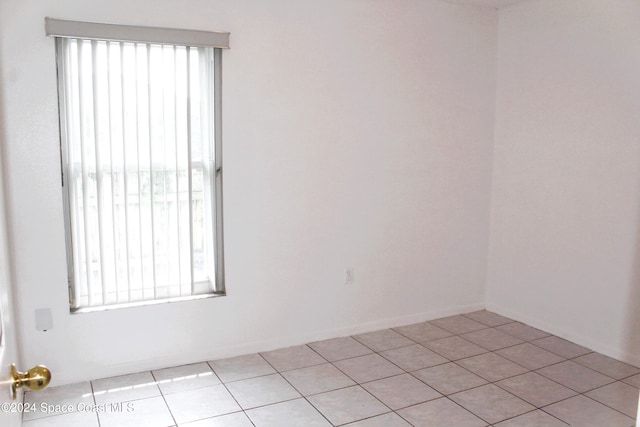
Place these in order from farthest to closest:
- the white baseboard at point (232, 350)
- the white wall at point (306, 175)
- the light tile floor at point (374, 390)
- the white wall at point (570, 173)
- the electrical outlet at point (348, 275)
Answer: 1. the electrical outlet at point (348, 275)
2. the white wall at point (570, 173)
3. the white baseboard at point (232, 350)
4. the white wall at point (306, 175)
5. the light tile floor at point (374, 390)

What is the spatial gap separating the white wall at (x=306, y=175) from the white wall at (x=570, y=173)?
198 mm

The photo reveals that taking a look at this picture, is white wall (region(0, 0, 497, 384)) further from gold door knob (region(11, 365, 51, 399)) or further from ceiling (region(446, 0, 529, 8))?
gold door knob (region(11, 365, 51, 399))

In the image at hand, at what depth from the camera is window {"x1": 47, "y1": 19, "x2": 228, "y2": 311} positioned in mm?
2988

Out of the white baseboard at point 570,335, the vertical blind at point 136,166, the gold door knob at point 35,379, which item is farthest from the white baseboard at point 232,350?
the gold door knob at point 35,379

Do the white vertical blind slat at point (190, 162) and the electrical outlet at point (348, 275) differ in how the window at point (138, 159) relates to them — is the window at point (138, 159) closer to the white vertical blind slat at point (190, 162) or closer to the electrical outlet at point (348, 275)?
the white vertical blind slat at point (190, 162)

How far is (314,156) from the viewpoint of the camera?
3627mm

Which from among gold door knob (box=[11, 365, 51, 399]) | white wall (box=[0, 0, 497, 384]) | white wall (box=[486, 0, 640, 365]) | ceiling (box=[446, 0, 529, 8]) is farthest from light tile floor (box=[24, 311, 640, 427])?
ceiling (box=[446, 0, 529, 8])

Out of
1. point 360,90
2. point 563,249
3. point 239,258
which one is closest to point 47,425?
point 239,258

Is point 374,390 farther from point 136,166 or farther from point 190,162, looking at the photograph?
point 136,166

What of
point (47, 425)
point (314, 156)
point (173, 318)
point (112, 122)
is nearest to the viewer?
point (47, 425)

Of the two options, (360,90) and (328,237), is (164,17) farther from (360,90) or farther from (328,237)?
(328,237)

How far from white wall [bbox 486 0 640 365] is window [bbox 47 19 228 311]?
2.20 meters

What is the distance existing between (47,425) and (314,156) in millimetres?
2112

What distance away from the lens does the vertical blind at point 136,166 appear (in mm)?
3004
